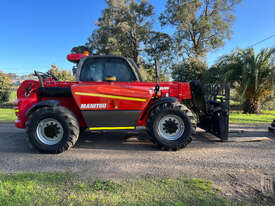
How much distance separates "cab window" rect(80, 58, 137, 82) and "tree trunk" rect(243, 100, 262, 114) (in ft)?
31.7

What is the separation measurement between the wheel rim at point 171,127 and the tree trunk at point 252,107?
360 inches

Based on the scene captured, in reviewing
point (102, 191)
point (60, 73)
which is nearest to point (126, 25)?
point (60, 73)

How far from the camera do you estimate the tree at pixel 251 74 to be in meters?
10.2

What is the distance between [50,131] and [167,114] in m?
2.49

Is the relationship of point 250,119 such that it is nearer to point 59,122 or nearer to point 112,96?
point 112,96

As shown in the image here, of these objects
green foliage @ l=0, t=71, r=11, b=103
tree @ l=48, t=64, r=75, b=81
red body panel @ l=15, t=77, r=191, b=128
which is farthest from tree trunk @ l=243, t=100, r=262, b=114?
green foliage @ l=0, t=71, r=11, b=103

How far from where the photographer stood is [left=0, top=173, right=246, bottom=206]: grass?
6.56 ft

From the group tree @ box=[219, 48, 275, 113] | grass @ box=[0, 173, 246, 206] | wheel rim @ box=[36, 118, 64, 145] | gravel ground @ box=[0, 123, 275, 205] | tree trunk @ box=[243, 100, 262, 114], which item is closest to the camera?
grass @ box=[0, 173, 246, 206]

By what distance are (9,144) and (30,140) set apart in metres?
1.08

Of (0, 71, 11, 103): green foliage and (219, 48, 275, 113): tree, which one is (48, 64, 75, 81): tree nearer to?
(0, 71, 11, 103): green foliage

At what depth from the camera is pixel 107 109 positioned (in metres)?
3.77

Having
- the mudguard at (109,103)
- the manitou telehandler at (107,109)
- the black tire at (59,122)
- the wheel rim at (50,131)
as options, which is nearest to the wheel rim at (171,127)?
the manitou telehandler at (107,109)

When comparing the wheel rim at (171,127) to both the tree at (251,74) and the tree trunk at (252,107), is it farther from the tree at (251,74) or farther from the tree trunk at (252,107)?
the tree trunk at (252,107)

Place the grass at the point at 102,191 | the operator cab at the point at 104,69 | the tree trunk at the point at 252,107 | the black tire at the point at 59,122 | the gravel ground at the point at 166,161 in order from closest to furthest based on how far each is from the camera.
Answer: the grass at the point at 102,191 < the gravel ground at the point at 166,161 < the black tire at the point at 59,122 < the operator cab at the point at 104,69 < the tree trunk at the point at 252,107
